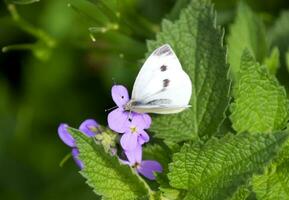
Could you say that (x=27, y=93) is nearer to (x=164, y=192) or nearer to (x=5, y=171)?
(x=5, y=171)

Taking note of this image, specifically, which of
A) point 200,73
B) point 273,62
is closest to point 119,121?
point 200,73

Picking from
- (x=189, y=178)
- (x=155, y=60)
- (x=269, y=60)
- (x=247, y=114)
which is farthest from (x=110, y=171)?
(x=269, y=60)

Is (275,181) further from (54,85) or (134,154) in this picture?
(54,85)

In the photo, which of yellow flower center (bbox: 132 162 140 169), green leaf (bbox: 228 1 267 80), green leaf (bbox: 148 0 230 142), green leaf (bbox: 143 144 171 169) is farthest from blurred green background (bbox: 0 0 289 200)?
yellow flower center (bbox: 132 162 140 169)

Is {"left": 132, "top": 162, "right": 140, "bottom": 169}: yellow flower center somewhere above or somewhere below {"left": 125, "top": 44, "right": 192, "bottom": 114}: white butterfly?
below

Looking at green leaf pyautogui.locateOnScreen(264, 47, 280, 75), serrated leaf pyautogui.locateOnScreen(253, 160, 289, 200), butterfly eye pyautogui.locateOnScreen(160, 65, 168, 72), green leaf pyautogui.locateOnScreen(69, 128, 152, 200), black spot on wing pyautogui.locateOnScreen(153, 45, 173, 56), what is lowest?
serrated leaf pyautogui.locateOnScreen(253, 160, 289, 200)

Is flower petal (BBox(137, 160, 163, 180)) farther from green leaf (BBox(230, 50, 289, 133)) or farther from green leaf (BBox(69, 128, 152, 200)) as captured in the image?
green leaf (BBox(230, 50, 289, 133))

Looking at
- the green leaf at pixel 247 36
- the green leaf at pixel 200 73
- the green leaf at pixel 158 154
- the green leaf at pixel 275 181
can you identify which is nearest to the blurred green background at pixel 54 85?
the green leaf at pixel 247 36
